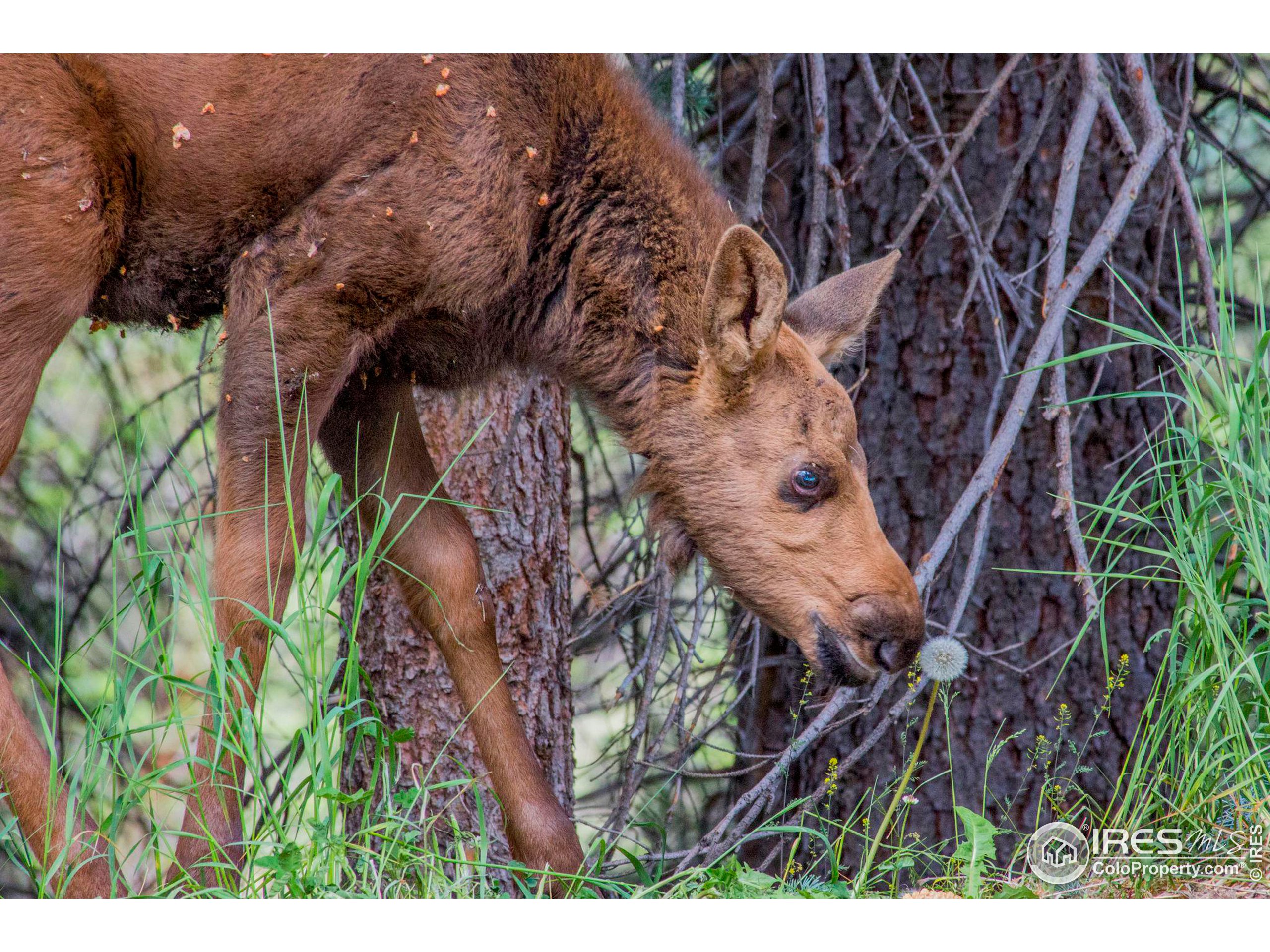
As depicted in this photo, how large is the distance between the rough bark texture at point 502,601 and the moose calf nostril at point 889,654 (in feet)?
5.55

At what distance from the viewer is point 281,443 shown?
3.22 metres

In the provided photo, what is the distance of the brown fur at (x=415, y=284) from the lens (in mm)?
3186

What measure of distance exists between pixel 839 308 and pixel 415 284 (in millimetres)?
1318

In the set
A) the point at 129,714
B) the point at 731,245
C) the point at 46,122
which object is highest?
the point at 46,122

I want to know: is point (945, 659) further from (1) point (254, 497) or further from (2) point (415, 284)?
(1) point (254, 497)

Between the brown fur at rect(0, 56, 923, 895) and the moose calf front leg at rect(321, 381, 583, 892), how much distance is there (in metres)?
0.28

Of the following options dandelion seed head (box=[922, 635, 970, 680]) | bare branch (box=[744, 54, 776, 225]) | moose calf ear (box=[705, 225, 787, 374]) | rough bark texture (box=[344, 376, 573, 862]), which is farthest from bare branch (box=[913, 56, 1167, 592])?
rough bark texture (box=[344, 376, 573, 862])

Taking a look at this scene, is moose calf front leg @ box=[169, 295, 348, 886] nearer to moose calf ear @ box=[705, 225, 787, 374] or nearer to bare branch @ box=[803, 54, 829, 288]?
moose calf ear @ box=[705, 225, 787, 374]

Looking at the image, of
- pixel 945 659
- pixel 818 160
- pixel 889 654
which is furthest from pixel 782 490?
pixel 818 160

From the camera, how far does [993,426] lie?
4.90 m

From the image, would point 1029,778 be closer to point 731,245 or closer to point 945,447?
point 945,447

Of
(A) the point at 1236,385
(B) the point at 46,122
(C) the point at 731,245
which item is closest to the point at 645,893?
(C) the point at 731,245

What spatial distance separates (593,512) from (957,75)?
2.70m

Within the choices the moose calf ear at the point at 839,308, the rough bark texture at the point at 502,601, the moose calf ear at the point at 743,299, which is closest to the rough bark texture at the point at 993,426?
the rough bark texture at the point at 502,601
